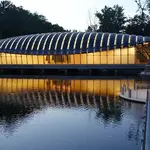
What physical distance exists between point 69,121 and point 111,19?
8169 cm

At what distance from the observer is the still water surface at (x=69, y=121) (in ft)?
51.1

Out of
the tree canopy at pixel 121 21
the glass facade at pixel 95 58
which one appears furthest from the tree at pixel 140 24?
the glass facade at pixel 95 58

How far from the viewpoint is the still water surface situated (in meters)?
15.6

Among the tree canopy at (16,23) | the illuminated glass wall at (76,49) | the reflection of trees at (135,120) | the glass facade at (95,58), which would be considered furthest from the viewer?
the tree canopy at (16,23)

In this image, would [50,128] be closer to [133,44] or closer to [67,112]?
[67,112]

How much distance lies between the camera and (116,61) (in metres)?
52.3

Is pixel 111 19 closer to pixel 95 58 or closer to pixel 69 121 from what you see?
pixel 95 58

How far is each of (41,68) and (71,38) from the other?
21.5ft

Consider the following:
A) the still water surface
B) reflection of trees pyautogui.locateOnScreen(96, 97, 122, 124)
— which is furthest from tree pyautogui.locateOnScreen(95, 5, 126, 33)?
reflection of trees pyautogui.locateOnScreen(96, 97, 122, 124)

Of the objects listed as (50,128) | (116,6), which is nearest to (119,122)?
(50,128)

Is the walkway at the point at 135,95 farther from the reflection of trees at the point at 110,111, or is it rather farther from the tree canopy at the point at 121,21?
the tree canopy at the point at 121,21

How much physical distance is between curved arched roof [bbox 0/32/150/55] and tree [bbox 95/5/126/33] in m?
40.8

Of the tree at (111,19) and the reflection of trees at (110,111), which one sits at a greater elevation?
the tree at (111,19)

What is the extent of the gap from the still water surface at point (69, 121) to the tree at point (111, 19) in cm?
6677
